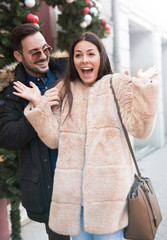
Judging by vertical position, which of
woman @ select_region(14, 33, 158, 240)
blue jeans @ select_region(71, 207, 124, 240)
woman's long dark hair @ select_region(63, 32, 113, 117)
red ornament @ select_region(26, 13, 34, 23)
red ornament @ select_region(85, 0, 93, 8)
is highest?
red ornament @ select_region(85, 0, 93, 8)

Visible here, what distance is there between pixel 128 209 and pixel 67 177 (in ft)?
1.32

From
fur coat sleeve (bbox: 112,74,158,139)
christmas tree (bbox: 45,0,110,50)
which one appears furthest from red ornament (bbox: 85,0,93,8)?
fur coat sleeve (bbox: 112,74,158,139)

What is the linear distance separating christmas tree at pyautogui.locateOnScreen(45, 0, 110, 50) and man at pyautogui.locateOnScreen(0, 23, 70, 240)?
3.98 feet

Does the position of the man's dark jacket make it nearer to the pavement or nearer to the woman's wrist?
the woman's wrist

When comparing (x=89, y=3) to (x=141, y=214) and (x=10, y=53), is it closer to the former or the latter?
(x=10, y=53)

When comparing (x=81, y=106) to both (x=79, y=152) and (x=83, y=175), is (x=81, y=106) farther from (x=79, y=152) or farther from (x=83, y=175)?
(x=83, y=175)

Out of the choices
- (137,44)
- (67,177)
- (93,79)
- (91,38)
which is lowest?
(67,177)

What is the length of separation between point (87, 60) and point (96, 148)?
53 centimetres

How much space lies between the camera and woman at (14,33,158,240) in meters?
1.37

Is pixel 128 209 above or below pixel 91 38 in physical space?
below

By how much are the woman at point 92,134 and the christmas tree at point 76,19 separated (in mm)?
1492

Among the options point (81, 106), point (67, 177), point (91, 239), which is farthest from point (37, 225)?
point (81, 106)

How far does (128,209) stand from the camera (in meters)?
1.41

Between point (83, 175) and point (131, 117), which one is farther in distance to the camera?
point (83, 175)
